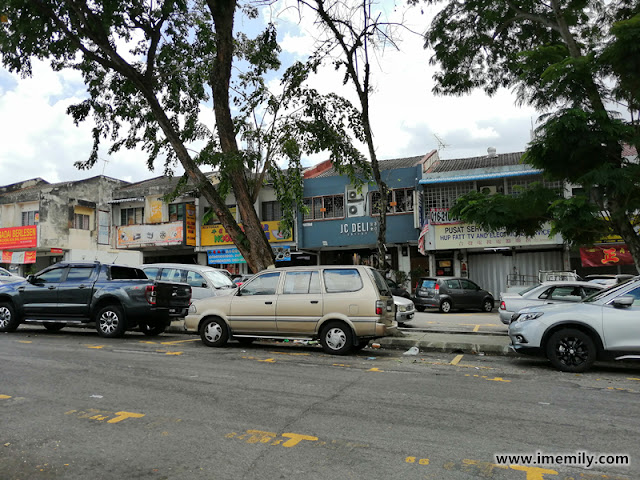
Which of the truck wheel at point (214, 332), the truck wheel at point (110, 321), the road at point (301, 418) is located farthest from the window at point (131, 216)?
the road at point (301, 418)

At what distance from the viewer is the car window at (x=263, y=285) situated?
990cm

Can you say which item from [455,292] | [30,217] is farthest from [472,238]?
[30,217]

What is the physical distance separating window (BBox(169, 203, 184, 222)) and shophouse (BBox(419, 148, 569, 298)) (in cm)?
1544

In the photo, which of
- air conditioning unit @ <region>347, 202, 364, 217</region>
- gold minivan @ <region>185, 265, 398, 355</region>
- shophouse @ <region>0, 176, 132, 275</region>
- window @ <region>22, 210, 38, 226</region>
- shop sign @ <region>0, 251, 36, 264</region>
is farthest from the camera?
window @ <region>22, 210, 38, 226</region>

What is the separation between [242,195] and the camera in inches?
524

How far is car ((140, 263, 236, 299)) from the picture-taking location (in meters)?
14.2

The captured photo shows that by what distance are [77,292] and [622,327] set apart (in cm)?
1098

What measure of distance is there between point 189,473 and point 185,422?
1242mm

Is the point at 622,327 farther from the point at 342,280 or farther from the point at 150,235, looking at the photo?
the point at 150,235

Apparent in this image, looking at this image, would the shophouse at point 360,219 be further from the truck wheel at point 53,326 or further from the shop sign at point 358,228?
the truck wheel at point 53,326

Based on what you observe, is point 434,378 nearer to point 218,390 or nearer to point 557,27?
point 218,390

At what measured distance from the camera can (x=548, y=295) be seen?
1270 centimetres

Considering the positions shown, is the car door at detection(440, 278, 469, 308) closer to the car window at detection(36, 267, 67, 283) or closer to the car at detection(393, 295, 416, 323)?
the car at detection(393, 295, 416, 323)

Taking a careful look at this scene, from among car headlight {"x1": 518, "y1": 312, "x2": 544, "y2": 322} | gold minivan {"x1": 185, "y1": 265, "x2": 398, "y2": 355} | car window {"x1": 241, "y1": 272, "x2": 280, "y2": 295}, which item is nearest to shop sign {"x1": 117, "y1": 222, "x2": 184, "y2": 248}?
gold minivan {"x1": 185, "y1": 265, "x2": 398, "y2": 355}
